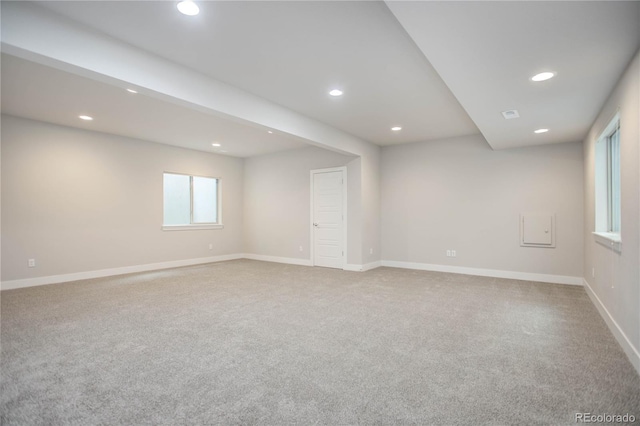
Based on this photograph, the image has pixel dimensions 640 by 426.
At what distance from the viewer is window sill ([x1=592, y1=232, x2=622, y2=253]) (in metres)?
3.03

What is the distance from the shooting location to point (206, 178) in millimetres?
8070

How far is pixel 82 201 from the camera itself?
5.82 m

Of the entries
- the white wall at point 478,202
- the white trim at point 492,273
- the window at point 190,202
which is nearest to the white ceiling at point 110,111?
the window at point 190,202

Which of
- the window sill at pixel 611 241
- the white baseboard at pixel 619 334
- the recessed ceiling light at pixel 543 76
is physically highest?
the recessed ceiling light at pixel 543 76

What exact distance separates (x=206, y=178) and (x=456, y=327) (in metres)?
6.63

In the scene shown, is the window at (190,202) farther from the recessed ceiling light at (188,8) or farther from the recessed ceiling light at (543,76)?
the recessed ceiling light at (543,76)

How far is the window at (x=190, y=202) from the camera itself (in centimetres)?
727

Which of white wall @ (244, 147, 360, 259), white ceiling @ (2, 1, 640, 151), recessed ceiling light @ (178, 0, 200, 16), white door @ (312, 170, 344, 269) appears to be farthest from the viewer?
white wall @ (244, 147, 360, 259)

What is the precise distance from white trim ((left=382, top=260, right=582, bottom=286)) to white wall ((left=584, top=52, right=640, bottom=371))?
1856mm

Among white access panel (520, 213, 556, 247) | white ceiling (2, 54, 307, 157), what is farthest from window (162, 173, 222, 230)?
white access panel (520, 213, 556, 247)

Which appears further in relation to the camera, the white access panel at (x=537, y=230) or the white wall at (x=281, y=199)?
the white wall at (x=281, y=199)

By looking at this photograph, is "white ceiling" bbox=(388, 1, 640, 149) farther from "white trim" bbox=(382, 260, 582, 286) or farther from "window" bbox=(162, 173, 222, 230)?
"window" bbox=(162, 173, 222, 230)

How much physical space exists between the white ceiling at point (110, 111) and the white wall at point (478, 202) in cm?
274

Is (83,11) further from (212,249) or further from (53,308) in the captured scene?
(212,249)
